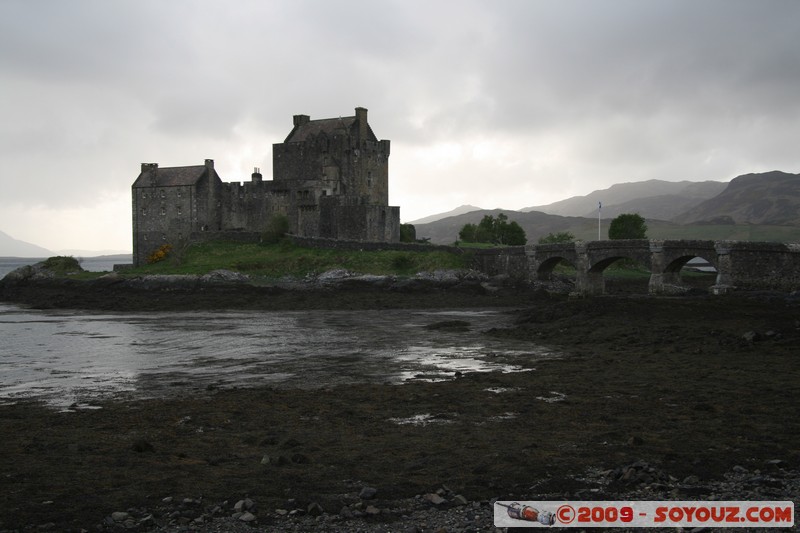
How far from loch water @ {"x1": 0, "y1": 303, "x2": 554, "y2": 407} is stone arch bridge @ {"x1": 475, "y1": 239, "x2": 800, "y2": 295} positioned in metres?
13.0

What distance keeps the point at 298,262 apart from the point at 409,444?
5292cm

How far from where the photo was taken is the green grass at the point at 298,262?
63.3 metres

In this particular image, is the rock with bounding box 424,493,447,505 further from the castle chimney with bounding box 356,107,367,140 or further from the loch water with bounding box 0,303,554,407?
the castle chimney with bounding box 356,107,367,140

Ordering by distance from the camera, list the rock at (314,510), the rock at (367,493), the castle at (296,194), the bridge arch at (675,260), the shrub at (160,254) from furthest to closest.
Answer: the shrub at (160,254) < the castle at (296,194) < the bridge arch at (675,260) < the rock at (367,493) < the rock at (314,510)

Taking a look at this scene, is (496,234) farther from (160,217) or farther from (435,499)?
(435,499)

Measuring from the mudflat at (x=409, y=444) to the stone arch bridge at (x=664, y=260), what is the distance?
77.4 ft

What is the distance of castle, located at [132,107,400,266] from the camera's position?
238 feet

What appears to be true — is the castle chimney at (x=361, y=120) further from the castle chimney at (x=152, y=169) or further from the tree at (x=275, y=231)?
the castle chimney at (x=152, y=169)

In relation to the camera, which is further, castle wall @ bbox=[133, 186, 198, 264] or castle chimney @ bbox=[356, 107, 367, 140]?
castle wall @ bbox=[133, 186, 198, 264]

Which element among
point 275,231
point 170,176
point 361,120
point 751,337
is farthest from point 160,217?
point 751,337

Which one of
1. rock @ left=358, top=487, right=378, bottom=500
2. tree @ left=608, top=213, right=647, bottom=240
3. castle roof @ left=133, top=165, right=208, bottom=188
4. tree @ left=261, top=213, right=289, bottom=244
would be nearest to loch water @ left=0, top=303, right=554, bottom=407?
rock @ left=358, top=487, right=378, bottom=500

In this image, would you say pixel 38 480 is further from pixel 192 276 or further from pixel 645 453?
pixel 192 276
